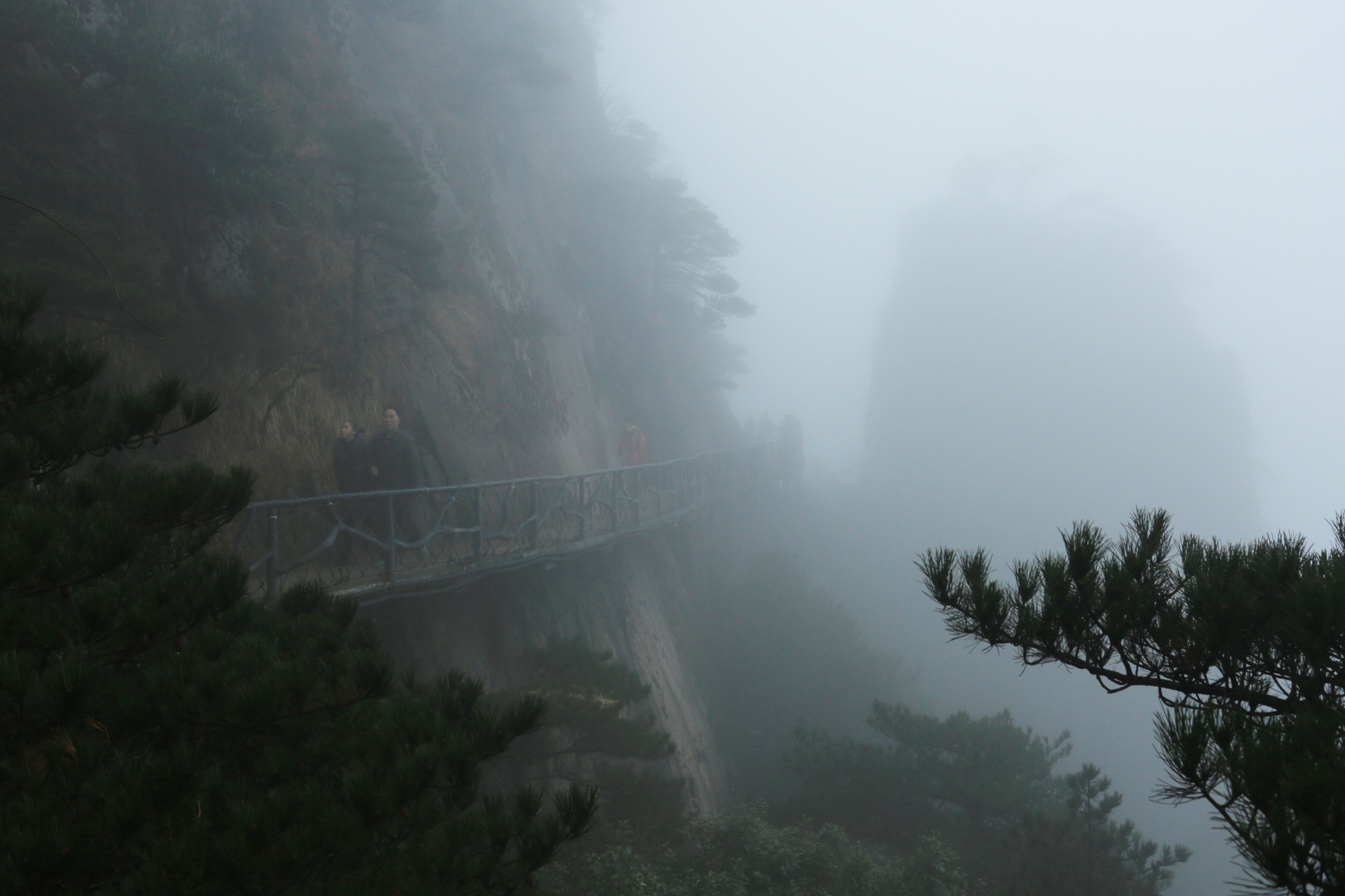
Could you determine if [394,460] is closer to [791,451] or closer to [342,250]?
[342,250]

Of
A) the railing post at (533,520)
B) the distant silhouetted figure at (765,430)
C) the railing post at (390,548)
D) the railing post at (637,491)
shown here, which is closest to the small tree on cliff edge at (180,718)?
the railing post at (390,548)

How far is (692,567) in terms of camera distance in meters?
19.0

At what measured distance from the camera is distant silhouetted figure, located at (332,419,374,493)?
7816mm

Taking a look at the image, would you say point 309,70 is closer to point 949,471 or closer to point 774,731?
point 774,731

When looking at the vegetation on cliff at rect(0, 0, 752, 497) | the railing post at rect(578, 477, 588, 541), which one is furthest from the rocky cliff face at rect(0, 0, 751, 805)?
the railing post at rect(578, 477, 588, 541)

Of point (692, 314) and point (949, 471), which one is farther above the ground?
point (692, 314)

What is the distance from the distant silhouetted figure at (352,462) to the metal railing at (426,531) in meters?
0.17

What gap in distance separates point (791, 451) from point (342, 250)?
25.2m

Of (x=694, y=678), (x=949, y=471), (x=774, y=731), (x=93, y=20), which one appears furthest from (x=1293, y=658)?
(x=949, y=471)

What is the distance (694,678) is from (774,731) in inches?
111

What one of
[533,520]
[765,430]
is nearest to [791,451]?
[765,430]

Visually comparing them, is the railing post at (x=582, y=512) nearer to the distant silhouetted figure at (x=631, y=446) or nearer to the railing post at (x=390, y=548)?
the distant silhouetted figure at (x=631, y=446)

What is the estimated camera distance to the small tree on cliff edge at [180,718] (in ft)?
6.61

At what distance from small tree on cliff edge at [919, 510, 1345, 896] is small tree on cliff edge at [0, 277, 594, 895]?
190 cm
